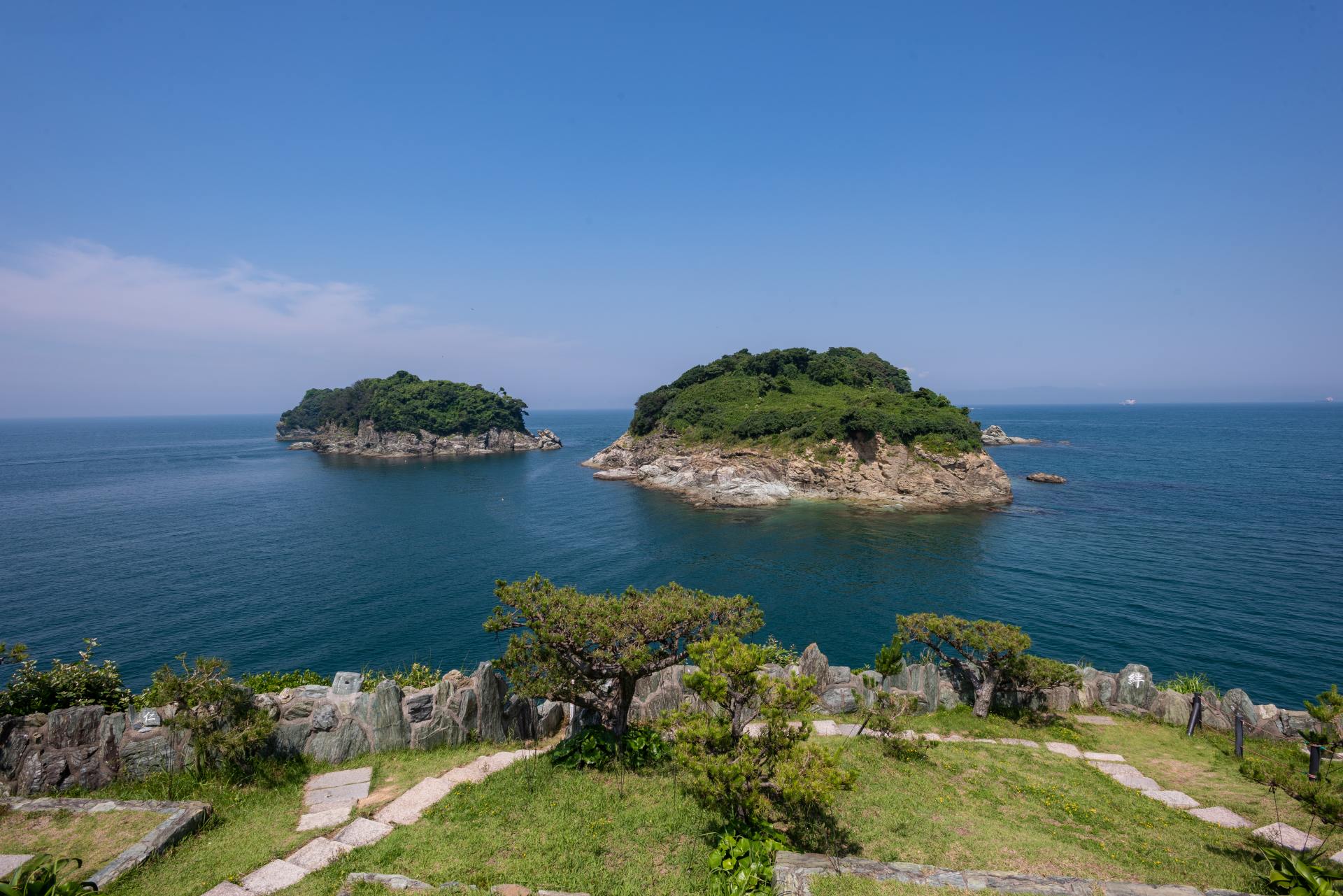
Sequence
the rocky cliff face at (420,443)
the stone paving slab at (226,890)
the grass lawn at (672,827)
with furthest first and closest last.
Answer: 1. the rocky cliff face at (420,443)
2. the grass lawn at (672,827)
3. the stone paving slab at (226,890)

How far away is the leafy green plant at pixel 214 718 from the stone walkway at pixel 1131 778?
11.5 meters

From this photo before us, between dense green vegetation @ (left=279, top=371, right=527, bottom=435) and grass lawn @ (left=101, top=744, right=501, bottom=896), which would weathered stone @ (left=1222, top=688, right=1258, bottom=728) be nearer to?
grass lawn @ (left=101, top=744, right=501, bottom=896)

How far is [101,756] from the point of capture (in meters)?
12.6

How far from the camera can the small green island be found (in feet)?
416

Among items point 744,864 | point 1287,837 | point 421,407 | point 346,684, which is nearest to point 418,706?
point 346,684

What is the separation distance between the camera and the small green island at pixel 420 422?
416 ft

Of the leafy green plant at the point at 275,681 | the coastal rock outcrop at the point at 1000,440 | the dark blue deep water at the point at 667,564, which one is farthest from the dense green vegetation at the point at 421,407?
the leafy green plant at the point at 275,681

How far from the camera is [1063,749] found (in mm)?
16266

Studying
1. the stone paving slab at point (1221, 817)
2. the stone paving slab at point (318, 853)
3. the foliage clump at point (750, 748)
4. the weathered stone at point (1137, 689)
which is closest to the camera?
the foliage clump at point (750, 748)

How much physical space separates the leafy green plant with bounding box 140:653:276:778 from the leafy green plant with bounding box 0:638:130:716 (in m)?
2.16

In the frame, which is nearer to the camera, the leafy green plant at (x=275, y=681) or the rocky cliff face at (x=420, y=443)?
the leafy green plant at (x=275, y=681)

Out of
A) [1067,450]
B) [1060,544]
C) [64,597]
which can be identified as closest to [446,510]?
[64,597]

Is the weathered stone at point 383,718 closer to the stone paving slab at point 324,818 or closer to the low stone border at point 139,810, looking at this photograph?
the stone paving slab at point 324,818

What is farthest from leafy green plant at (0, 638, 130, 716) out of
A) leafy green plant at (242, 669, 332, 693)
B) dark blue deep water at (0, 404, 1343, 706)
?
dark blue deep water at (0, 404, 1343, 706)
